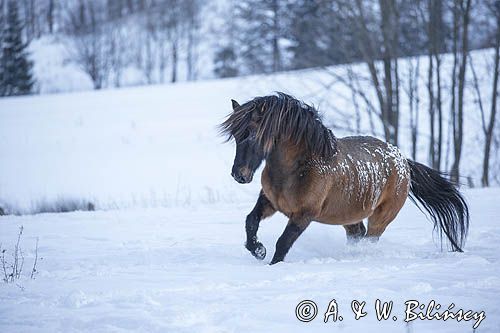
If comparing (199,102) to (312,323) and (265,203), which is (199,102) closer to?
(265,203)

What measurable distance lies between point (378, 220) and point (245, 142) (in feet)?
7.32

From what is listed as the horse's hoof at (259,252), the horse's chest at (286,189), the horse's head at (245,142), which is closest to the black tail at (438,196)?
the horse's chest at (286,189)

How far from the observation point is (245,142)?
5.45 metres

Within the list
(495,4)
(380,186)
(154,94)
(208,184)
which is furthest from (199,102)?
(380,186)

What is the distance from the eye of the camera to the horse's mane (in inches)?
219

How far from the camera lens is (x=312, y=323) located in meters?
3.76

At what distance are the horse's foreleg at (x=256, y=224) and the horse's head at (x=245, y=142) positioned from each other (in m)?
0.62

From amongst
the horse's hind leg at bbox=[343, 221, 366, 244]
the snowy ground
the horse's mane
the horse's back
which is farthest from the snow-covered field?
the horse's mane

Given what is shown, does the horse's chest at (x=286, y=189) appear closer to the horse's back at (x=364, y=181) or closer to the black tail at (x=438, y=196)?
the horse's back at (x=364, y=181)

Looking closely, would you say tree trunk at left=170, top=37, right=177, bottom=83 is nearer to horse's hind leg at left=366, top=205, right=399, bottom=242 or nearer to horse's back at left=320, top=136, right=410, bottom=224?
horse's back at left=320, top=136, right=410, bottom=224

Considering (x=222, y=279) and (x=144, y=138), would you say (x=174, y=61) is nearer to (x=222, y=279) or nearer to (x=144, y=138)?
(x=144, y=138)

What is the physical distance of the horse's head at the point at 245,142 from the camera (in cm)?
535

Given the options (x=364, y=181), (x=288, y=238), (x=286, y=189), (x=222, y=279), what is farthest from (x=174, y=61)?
(x=222, y=279)

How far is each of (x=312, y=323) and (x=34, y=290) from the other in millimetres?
2198
